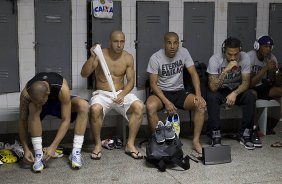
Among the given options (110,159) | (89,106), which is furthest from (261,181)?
(89,106)

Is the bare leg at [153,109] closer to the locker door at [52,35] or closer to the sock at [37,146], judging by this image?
the locker door at [52,35]

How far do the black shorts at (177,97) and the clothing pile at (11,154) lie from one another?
1.58m

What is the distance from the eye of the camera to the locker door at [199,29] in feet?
16.6

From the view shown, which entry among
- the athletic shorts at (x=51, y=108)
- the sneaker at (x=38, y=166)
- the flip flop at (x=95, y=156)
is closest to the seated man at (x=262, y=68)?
the flip flop at (x=95, y=156)

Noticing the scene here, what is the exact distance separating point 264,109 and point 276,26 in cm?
117

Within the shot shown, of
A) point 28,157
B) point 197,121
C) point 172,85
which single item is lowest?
point 28,157

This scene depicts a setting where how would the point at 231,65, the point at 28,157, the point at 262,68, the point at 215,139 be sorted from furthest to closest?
the point at 262,68, the point at 231,65, the point at 215,139, the point at 28,157

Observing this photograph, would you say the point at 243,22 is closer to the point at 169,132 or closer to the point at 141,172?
the point at 169,132

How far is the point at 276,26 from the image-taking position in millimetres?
5441

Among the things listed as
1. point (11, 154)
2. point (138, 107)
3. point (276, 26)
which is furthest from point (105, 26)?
point (276, 26)

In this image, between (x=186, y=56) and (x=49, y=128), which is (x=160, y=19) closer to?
(x=186, y=56)

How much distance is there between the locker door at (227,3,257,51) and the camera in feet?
17.2

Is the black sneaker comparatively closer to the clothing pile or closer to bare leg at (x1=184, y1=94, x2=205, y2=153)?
bare leg at (x1=184, y1=94, x2=205, y2=153)

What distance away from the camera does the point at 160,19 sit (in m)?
4.93
